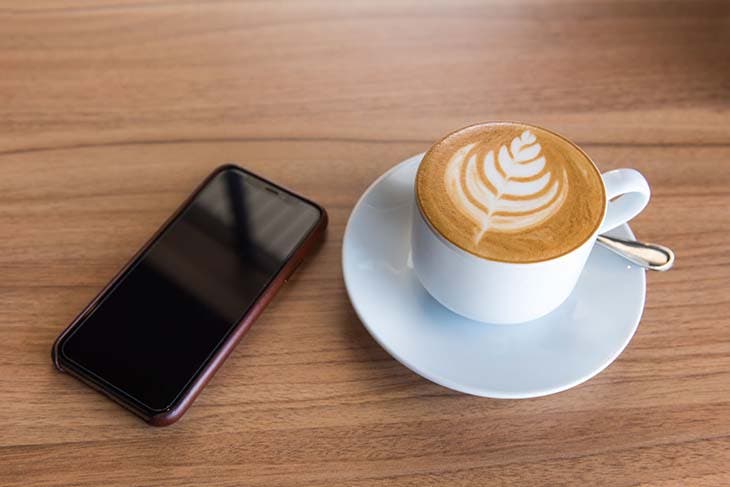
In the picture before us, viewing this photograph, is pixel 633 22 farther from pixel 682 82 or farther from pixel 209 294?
pixel 209 294

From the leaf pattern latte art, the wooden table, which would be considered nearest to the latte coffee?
the leaf pattern latte art

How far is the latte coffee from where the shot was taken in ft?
1.47

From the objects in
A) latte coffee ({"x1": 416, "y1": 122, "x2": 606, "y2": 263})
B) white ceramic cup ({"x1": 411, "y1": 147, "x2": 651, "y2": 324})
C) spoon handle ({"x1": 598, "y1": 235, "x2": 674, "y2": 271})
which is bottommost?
spoon handle ({"x1": 598, "y1": 235, "x2": 674, "y2": 271})

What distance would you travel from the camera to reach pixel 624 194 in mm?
506

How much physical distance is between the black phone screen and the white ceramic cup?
121 millimetres

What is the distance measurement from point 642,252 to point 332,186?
26cm

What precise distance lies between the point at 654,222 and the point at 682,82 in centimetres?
19

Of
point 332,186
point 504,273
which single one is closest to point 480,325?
point 504,273

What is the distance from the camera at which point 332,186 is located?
0.62m

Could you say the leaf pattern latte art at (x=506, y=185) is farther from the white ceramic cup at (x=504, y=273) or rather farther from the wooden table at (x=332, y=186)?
the wooden table at (x=332, y=186)

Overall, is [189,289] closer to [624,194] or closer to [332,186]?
[332,186]

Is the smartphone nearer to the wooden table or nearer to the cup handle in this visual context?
the wooden table

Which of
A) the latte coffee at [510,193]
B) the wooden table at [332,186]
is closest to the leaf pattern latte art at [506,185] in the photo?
the latte coffee at [510,193]

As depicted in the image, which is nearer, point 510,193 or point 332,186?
point 510,193
